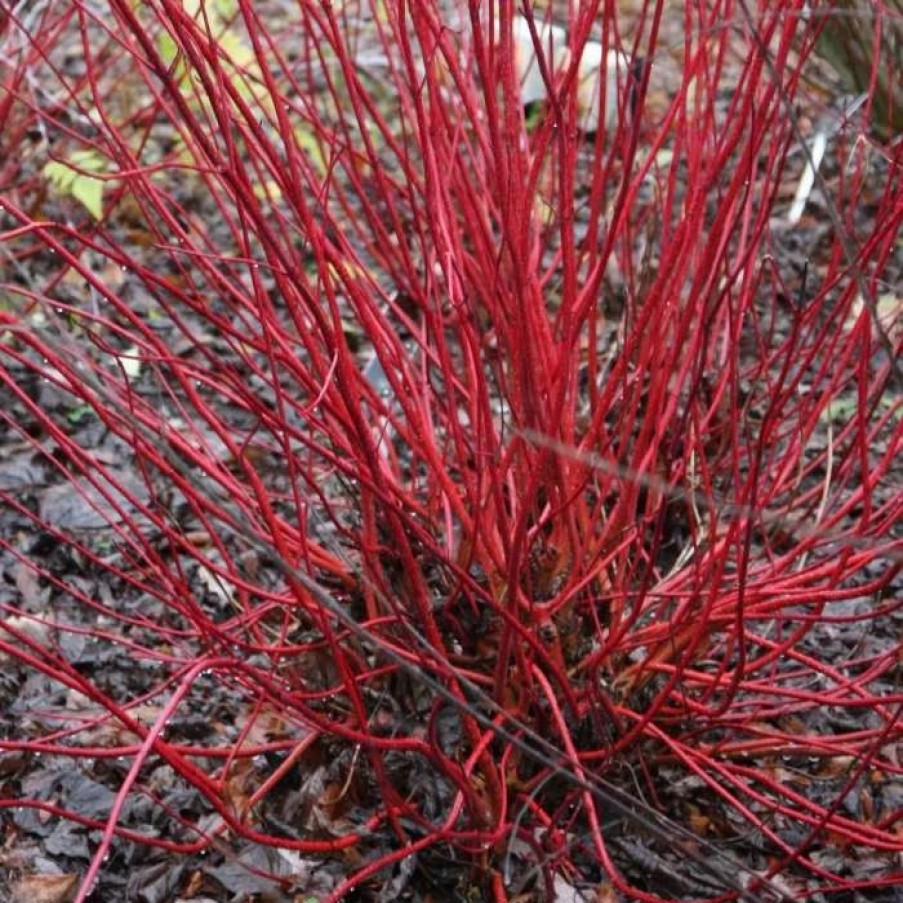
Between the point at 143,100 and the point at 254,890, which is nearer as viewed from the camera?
the point at 254,890

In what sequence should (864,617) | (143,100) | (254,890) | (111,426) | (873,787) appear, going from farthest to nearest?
(143,100)
(873,787)
(254,890)
(864,617)
(111,426)

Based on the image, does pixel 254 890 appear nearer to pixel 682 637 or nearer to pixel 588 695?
pixel 588 695

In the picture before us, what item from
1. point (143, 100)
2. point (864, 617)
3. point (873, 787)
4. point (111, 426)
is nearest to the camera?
point (111, 426)

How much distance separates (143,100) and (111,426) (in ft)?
11.5

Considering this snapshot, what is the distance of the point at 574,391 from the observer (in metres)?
2.07

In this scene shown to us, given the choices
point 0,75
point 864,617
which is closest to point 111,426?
point 864,617

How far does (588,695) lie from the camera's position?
187cm

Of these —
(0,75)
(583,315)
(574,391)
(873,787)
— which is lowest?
(873,787)

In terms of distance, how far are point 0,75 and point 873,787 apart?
10.3 feet

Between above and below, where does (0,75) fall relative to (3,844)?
above

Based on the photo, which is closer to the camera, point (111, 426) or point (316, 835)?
point (111, 426)

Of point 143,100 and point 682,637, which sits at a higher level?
point 143,100

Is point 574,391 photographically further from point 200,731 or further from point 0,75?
point 0,75

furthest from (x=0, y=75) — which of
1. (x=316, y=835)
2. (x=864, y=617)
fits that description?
(x=864, y=617)
